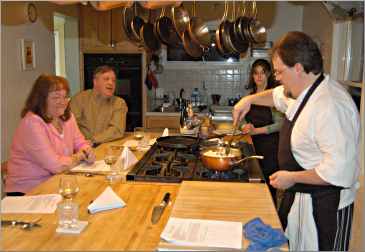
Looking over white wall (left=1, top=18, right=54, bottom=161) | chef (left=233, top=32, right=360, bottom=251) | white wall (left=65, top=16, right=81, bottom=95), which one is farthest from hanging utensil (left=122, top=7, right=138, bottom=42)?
white wall (left=65, top=16, right=81, bottom=95)

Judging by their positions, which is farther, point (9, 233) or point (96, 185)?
point (96, 185)

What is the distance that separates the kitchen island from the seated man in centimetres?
148

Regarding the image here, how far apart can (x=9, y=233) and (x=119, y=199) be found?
44 cm

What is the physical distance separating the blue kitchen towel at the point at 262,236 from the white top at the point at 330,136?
422 millimetres

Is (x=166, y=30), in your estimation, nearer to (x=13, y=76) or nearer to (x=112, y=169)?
(x=13, y=76)

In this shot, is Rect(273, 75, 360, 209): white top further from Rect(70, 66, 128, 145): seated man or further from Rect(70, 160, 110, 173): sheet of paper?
Rect(70, 66, 128, 145): seated man

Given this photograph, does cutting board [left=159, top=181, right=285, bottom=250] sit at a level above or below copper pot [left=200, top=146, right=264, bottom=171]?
below

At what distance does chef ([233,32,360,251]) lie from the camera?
1.67 m

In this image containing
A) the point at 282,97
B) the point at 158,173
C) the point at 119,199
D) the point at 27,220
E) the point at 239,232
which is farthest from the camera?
the point at 282,97

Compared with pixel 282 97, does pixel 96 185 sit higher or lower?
lower

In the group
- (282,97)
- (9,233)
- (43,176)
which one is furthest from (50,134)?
(282,97)

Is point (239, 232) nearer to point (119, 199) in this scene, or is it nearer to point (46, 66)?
point (119, 199)

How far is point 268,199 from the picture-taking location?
1738 mm

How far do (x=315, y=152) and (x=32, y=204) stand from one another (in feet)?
3.93
